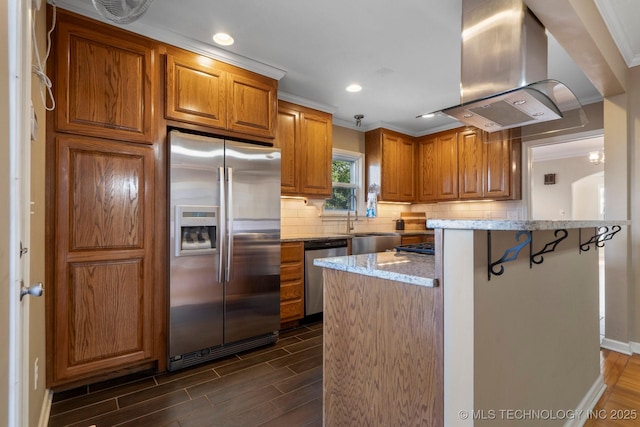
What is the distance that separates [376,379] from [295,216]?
2714mm

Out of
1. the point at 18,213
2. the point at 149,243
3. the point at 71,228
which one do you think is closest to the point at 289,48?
the point at 149,243

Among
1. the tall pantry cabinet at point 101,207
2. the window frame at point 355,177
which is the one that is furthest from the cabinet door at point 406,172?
the tall pantry cabinet at point 101,207

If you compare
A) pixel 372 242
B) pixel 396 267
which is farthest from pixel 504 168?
pixel 396 267

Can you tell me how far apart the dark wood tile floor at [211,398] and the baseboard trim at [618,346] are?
245cm

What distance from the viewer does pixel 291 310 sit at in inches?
124

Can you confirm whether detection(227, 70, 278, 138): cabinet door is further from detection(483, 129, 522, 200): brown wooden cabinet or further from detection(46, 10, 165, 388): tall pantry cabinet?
detection(483, 129, 522, 200): brown wooden cabinet

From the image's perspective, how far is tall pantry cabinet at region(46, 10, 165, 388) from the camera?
6.34 ft

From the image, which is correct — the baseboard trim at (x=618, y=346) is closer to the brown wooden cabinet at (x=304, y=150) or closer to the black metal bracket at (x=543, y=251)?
the black metal bracket at (x=543, y=251)

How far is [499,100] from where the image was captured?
1.73 metres

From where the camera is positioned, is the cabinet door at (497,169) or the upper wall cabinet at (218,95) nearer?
the upper wall cabinet at (218,95)

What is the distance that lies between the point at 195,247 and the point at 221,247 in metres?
0.19

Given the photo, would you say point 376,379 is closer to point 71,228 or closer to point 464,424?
point 464,424

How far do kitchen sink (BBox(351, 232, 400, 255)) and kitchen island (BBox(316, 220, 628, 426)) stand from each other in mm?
2021

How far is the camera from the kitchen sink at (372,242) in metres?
3.63
